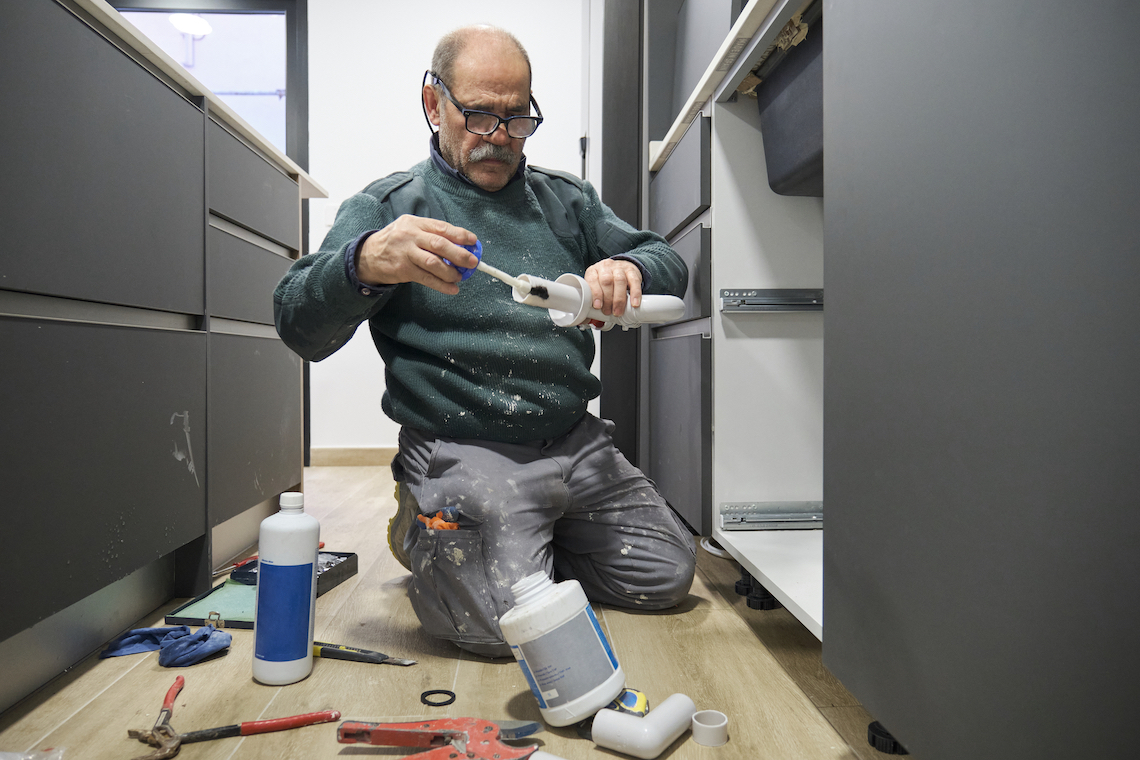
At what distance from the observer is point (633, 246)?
55.5 inches

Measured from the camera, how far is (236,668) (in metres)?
1.04

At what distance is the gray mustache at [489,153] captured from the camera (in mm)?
1248

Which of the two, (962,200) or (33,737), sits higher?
(962,200)

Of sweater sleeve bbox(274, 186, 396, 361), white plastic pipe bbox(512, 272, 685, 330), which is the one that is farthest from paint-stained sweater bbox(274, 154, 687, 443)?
white plastic pipe bbox(512, 272, 685, 330)

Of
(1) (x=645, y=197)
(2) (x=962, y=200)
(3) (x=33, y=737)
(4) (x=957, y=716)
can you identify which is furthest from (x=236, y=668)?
(1) (x=645, y=197)

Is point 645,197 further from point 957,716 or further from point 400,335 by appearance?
point 957,716

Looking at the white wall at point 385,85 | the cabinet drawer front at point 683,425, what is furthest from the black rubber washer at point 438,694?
the white wall at point 385,85

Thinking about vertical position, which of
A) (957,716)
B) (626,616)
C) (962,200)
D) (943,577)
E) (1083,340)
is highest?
(962,200)

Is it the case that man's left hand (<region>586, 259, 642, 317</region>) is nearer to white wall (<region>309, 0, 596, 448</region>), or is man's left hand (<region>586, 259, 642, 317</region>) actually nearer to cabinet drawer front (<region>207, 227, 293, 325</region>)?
cabinet drawer front (<region>207, 227, 293, 325</region>)

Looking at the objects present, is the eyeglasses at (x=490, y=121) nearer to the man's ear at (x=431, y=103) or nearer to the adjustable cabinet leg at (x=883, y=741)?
the man's ear at (x=431, y=103)

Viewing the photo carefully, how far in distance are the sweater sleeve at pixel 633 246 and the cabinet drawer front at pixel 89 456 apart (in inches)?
30.6

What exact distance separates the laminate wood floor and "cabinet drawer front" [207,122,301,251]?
2.60ft

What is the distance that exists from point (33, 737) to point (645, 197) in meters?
1.76

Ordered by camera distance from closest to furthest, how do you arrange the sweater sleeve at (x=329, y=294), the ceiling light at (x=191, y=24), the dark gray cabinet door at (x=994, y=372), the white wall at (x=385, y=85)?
the dark gray cabinet door at (x=994, y=372), the sweater sleeve at (x=329, y=294), the white wall at (x=385, y=85), the ceiling light at (x=191, y=24)
